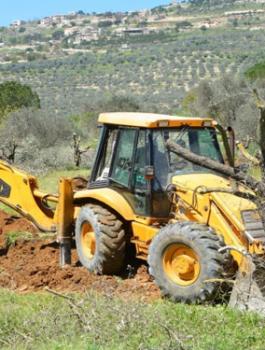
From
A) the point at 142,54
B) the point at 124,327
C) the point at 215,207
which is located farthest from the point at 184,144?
the point at 142,54

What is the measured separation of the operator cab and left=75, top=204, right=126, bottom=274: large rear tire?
34 cm

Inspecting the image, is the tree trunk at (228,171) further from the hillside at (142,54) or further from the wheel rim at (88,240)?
the hillside at (142,54)

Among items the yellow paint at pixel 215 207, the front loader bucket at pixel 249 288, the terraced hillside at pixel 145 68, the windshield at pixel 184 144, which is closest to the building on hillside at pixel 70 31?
the terraced hillside at pixel 145 68

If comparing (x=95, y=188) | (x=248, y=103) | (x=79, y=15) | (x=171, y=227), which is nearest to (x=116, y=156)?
(x=95, y=188)

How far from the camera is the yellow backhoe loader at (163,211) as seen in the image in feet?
27.6

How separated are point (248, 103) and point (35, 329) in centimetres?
2377

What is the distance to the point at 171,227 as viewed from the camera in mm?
8719

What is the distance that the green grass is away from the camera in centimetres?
647

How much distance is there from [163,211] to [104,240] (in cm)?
83

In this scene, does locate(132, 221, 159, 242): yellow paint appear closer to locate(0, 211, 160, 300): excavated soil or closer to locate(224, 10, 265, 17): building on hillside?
locate(0, 211, 160, 300): excavated soil

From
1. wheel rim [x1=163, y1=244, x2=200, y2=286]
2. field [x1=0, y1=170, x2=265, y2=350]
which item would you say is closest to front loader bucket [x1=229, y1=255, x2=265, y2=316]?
field [x1=0, y1=170, x2=265, y2=350]

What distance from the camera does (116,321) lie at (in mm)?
6836

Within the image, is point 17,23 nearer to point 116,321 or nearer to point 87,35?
point 87,35

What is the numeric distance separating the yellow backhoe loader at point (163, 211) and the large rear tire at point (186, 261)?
11 millimetres
